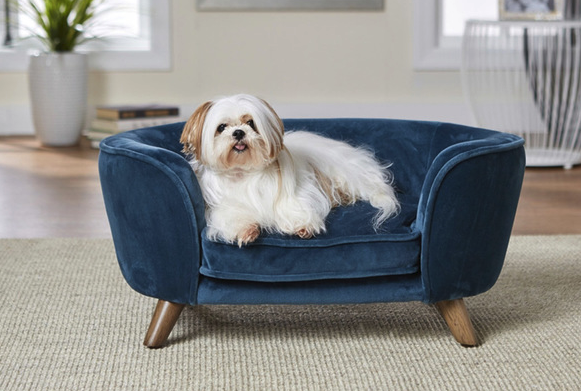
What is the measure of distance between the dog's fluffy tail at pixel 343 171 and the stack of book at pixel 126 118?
2.89 meters

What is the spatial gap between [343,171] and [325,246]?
407mm

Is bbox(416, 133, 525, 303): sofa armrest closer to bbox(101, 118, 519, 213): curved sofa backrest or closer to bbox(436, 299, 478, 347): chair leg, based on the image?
bbox(436, 299, 478, 347): chair leg

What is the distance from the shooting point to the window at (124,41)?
550 centimetres

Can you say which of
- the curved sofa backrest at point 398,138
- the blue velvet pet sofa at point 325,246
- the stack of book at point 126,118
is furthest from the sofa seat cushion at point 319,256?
the stack of book at point 126,118

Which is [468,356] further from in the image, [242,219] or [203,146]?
[203,146]

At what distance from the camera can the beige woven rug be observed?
6.46 ft

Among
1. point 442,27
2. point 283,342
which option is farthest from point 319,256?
point 442,27

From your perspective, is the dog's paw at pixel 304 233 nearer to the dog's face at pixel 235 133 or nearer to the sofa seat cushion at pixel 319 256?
the sofa seat cushion at pixel 319 256

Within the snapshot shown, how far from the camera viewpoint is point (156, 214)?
2066mm

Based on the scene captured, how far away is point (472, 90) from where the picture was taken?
4797mm

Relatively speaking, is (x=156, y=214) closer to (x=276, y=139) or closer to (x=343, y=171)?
(x=276, y=139)

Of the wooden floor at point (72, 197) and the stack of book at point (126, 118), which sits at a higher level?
the stack of book at point (126, 118)

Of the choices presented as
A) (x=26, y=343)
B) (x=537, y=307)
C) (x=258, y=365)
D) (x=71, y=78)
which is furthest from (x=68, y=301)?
(x=71, y=78)

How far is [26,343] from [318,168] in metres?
0.94
